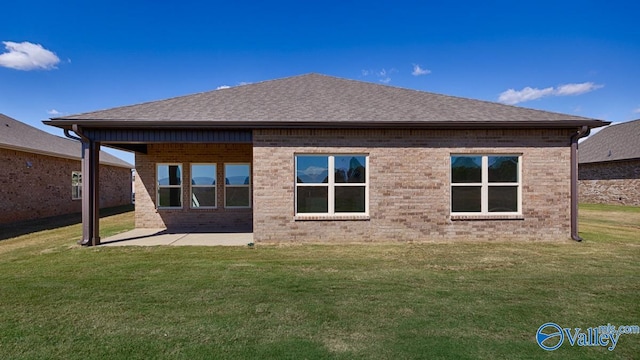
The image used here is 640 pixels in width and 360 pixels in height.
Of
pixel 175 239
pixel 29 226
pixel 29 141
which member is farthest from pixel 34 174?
pixel 175 239

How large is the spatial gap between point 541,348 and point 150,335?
14.7 ft

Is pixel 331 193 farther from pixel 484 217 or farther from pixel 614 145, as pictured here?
pixel 614 145

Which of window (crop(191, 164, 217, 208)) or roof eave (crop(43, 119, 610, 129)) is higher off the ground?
roof eave (crop(43, 119, 610, 129))

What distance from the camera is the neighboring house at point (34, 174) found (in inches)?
535

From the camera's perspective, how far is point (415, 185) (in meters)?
9.20

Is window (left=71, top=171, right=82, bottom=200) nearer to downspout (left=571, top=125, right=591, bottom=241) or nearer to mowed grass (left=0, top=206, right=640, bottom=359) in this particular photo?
Answer: mowed grass (left=0, top=206, right=640, bottom=359)

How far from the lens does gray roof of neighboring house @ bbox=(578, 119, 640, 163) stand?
73.6ft

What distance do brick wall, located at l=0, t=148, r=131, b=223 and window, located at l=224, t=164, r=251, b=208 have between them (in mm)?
9931

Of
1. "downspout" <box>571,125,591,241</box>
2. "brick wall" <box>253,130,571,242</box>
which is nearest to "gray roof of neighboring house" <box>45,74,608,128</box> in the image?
"downspout" <box>571,125,591,241</box>

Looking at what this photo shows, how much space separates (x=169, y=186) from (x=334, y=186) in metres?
7.09

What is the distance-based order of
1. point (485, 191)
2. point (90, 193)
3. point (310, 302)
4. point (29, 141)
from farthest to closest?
point (29, 141) → point (485, 191) → point (90, 193) → point (310, 302)

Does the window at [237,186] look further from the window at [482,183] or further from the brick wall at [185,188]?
the window at [482,183]

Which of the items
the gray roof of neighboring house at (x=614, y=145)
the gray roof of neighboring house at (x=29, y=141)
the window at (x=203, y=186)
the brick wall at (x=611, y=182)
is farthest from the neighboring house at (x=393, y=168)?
the gray roof of neighboring house at (x=614, y=145)

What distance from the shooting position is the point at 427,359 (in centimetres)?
319
